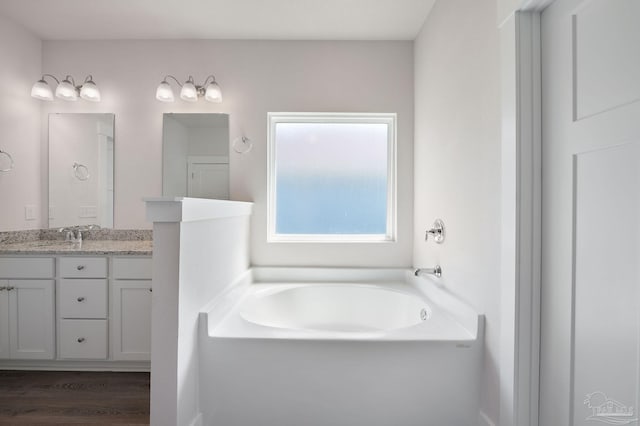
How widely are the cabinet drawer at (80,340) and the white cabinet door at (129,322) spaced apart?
0.34 feet

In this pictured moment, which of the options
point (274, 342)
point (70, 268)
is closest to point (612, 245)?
point (274, 342)

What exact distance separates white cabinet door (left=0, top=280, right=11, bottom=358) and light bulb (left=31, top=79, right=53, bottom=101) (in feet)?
4.52

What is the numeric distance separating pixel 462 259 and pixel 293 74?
1.89 metres

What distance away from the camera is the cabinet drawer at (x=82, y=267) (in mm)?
2162

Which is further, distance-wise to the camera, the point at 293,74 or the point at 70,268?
the point at 293,74

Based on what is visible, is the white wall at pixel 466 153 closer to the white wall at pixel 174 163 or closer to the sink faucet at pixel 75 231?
the white wall at pixel 174 163

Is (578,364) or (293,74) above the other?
(293,74)

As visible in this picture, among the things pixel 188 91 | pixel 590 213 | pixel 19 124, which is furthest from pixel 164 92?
pixel 590 213

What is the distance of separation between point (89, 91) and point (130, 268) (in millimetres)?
1439

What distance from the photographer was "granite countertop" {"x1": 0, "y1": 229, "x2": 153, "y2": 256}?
215 cm

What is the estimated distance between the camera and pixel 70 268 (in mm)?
2164

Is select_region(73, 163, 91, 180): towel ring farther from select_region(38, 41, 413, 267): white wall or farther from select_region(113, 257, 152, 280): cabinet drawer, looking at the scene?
select_region(113, 257, 152, 280): cabinet drawer

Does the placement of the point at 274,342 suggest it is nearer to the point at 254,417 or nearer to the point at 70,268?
the point at 254,417

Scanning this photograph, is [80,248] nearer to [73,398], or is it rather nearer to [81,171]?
[81,171]
